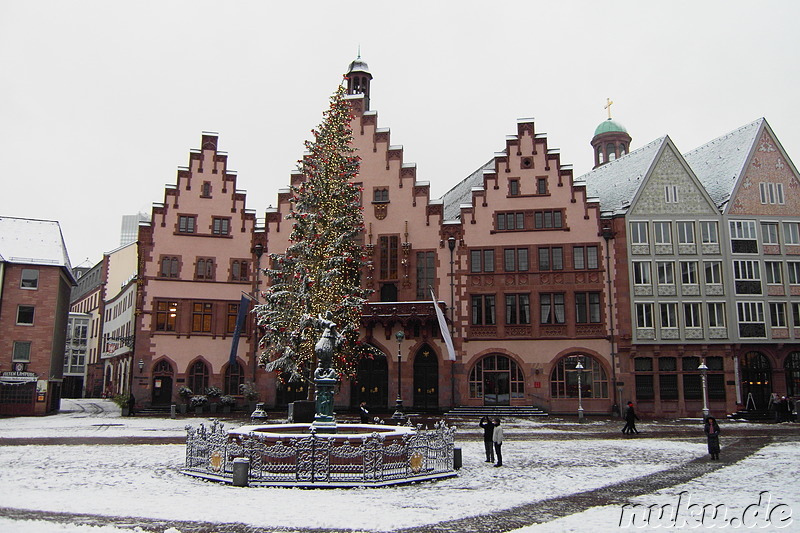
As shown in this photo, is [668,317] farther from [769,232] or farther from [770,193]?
[770,193]

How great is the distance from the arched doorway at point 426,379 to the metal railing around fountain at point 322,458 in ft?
90.7

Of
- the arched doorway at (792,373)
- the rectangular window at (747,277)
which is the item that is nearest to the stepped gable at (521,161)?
the rectangular window at (747,277)

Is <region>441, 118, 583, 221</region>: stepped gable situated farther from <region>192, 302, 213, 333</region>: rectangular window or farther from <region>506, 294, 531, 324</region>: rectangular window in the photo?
<region>192, 302, 213, 333</region>: rectangular window

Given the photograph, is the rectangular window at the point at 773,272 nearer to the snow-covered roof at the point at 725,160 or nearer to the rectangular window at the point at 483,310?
the snow-covered roof at the point at 725,160

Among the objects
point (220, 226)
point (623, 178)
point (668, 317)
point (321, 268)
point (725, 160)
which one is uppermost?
point (725, 160)

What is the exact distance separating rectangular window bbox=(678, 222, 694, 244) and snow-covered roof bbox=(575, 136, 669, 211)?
13.1 feet

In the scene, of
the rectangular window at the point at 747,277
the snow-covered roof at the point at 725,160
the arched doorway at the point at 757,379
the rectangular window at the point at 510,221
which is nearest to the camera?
the arched doorway at the point at 757,379

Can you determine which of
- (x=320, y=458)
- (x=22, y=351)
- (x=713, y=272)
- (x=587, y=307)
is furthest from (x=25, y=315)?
(x=713, y=272)

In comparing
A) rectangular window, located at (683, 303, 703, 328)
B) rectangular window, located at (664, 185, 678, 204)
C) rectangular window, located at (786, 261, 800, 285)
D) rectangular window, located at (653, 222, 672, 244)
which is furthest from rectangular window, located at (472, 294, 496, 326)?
rectangular window, located at (786, 261, 800, 285)

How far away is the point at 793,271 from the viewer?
4744 cm

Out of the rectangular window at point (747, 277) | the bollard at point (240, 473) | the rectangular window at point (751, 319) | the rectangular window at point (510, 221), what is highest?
the rectangular window at point (510, 221)

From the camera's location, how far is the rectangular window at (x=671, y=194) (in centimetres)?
4781

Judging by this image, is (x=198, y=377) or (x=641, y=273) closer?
(x=641, y=273)

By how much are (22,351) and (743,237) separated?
52723mm
